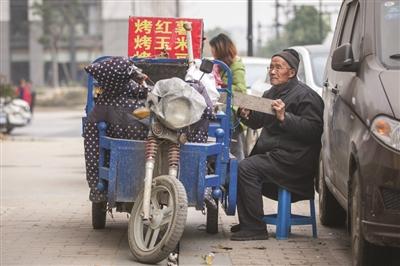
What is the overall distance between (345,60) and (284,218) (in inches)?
70.8

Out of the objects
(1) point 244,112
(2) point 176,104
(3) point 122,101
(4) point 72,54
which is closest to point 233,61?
(1) point 244,112

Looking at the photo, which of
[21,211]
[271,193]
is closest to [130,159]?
[271,193]

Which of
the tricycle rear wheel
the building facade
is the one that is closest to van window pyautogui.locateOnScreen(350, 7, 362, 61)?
the tricycle rear wheel

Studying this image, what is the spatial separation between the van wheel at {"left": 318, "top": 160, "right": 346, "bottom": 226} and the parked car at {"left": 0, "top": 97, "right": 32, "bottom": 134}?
18703mm

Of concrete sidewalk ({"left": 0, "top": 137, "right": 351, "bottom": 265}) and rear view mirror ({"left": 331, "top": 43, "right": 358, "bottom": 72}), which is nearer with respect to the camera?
rear view mirror ({"left": 331, "top": 43, "right": 358, "bottom": 72})

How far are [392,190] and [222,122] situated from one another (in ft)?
6.91

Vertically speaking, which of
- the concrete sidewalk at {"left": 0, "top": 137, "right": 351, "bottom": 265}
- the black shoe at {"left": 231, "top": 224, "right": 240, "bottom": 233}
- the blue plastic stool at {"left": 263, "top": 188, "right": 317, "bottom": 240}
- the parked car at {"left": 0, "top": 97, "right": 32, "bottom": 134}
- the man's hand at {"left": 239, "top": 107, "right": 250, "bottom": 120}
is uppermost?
the man's hand at {"left": 239, "top": 107, "right": 250, "bottom": 120}

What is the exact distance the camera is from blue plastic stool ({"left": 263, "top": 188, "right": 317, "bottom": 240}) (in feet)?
24.5

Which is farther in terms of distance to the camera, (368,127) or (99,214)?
(99,214)

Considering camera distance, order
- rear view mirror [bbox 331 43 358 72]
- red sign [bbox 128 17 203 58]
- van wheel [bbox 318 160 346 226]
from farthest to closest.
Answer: red sign [bbox 128 17 203 58] → van wheel [bbox 318 160 346 226] → rear view mirror [bbox 331 43 358 72]

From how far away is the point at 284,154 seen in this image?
7402mm

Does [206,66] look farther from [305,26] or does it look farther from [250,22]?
[305,26]

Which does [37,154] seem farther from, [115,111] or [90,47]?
[90,47]

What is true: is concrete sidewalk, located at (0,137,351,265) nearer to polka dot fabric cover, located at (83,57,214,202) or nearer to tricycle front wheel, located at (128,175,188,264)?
tricycle front wheel, located at (128,175,188,264)
